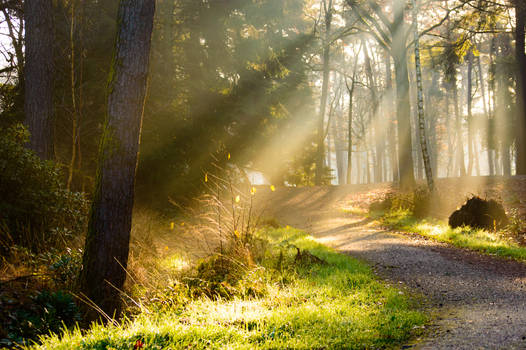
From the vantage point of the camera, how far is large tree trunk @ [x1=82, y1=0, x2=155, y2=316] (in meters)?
5.43

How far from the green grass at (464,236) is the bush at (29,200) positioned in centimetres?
904

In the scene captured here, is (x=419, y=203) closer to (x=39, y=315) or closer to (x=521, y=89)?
(x=521, y=89)

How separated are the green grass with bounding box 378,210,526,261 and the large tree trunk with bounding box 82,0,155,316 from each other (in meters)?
7.68

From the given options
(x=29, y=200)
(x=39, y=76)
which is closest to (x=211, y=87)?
(x=39, y=76)

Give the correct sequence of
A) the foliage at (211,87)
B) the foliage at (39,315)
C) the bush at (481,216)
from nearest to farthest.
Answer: the foliage at (39,315)
the bush at (481,216)
the foliage at (211,87)

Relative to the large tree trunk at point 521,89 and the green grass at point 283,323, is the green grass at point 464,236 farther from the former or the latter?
the large tree trunk at point 521,89

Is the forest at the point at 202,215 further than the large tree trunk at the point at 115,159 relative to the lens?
No

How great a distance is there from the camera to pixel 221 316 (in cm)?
403

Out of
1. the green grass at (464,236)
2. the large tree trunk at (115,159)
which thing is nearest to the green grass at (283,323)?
the large tree trunk at (115,159)

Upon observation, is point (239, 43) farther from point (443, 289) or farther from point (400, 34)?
point (443, 289)

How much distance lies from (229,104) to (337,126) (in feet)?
97.3

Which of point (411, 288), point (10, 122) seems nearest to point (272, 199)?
point (10, 122)

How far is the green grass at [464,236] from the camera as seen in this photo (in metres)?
8.06

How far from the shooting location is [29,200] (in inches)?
285
